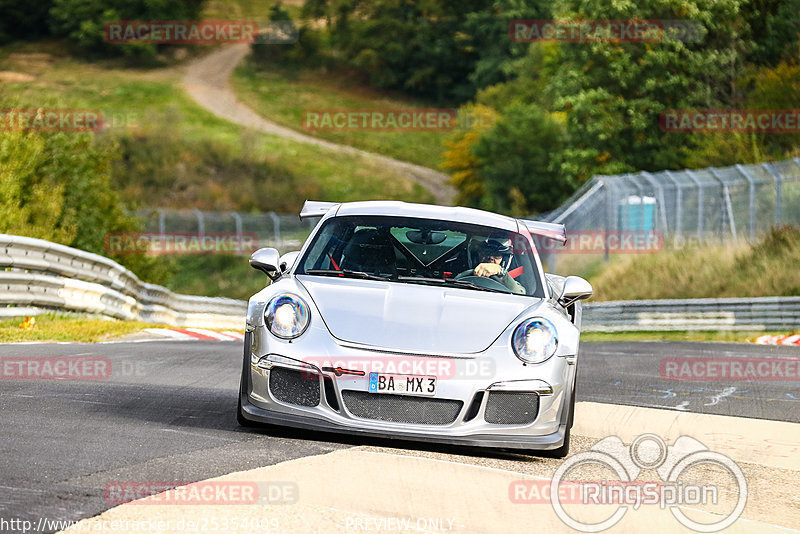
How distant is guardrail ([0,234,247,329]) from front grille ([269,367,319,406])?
8.90 metres

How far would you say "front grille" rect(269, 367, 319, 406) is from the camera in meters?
7.19

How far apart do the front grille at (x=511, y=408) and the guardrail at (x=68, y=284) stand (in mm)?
9602

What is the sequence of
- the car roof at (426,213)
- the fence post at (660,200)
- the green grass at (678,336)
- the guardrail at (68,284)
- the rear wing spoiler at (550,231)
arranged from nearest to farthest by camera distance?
the car roof at (426,213) < the rear wing spoiler at (550,231) < the guardrail at (68,284) < the green grass at (678,336) < the fence post at (660,200)

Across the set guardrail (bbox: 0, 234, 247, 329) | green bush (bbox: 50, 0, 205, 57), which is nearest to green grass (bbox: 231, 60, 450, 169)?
green bush (bbox: 50, 0, 205, 57)

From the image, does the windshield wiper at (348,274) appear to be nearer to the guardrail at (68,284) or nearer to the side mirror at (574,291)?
the side mirror at (574,291)

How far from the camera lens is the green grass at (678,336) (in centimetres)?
2305

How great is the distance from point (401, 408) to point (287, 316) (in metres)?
0.87

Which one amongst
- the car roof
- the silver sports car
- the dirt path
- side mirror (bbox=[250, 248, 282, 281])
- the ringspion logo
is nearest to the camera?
the silver sports car

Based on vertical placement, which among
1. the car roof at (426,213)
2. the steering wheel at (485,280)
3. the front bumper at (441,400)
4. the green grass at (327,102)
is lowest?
the green grass at (327,102)

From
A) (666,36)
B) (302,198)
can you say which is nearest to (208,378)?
(666,36)

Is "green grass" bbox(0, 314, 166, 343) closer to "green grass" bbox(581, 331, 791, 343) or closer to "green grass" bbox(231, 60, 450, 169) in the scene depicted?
"green grass" bbox(581, 331, 791, 343)

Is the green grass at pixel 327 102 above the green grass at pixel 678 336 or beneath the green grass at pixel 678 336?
beneath

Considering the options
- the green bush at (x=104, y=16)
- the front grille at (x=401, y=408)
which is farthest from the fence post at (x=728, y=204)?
the green bush at (x=104, y=16)

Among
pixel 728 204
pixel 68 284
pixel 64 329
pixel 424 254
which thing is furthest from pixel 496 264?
pixel 728 204
